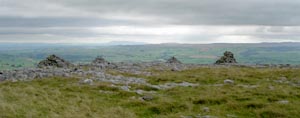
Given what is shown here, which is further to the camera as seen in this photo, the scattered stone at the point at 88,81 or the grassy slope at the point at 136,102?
the scattered stone at the point at 88,81

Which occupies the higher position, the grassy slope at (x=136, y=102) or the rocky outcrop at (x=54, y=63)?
the rocky outcrop at (x=54, y=63)

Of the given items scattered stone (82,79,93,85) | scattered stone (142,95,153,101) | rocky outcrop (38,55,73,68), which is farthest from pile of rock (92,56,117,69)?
scattered stone (142,95,153,101)

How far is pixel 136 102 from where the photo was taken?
73.0 feet

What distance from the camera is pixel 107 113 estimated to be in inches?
752

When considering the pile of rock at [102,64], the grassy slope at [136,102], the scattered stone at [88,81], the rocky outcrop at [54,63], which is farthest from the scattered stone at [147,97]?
the rocky outcrop at [54,63]

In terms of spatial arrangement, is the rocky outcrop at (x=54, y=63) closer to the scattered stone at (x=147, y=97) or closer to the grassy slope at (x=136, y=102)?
the grassy slope at (x=136, y=102)

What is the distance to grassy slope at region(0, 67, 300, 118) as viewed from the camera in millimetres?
18984

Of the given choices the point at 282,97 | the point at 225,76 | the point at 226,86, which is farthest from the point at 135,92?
the point at 225,76

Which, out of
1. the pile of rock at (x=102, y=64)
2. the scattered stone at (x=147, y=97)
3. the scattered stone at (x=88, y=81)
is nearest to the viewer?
the scattered stone at (x=147, y=97)

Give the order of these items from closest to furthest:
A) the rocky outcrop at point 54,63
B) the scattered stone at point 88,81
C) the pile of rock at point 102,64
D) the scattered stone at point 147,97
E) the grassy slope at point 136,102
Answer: the grassy slope at point 136,102, the scattered stone at point 147,97, the scattered stone at point 88,81, the rocky outcrop at point 54,63, the pile of rock at point 102,64

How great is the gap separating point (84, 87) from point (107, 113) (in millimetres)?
8821

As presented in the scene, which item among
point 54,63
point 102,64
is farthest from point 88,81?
point 102,64

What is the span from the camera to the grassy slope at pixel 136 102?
1898 centimetres

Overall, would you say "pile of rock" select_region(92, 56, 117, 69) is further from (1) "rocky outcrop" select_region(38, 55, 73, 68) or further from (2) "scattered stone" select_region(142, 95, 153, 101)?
(2) "scattered stone" select_region(142, 95, 153, 101)
